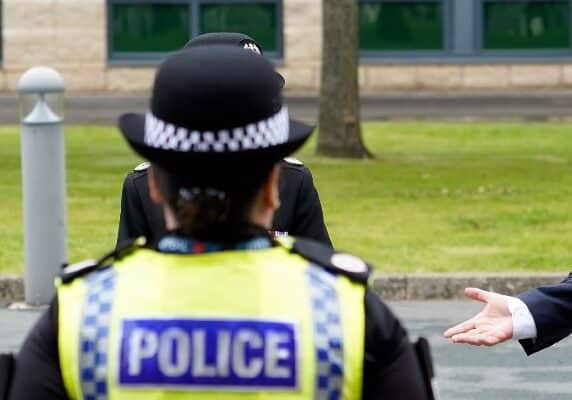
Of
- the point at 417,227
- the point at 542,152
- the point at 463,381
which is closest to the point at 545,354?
the point at 463,381

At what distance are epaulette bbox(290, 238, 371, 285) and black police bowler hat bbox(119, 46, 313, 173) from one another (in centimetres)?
14

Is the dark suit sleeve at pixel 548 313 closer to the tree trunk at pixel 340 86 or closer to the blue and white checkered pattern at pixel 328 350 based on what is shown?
the blue and white checkered pattern at pixel 328 350

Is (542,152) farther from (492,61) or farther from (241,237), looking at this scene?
(241,237)

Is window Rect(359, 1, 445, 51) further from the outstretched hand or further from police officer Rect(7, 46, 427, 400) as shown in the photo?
police officer Rect(7, 46, 427, 400)

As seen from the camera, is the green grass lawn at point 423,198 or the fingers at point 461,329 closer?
the fingers at point 461,329

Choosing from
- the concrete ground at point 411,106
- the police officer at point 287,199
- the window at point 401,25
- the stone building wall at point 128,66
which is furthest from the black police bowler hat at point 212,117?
the window at point 401,25

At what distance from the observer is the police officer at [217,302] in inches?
110

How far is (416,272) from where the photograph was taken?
11805 mm

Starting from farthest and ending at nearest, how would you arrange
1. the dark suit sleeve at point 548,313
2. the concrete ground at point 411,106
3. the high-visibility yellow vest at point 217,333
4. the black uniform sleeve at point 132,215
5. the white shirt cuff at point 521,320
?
1. the concrete ground at point 411,106
2. the black uniform sleeve at point 132,215
3. the dark suit sleeve at point 548,313
4. the white shirt cuff at point 521,320
5. the high-visibility yellow vest at point 217,333

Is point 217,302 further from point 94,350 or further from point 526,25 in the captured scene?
point 526,25

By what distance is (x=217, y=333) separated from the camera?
9.23 feet

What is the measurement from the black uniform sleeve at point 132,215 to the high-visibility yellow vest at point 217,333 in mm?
2509

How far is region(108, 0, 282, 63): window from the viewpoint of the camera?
106ft

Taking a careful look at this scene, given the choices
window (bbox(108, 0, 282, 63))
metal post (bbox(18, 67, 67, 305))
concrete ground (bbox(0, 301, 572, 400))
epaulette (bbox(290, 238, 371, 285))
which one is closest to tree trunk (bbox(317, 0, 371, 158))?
metal post (bbox(18, 67, 67, 305))
